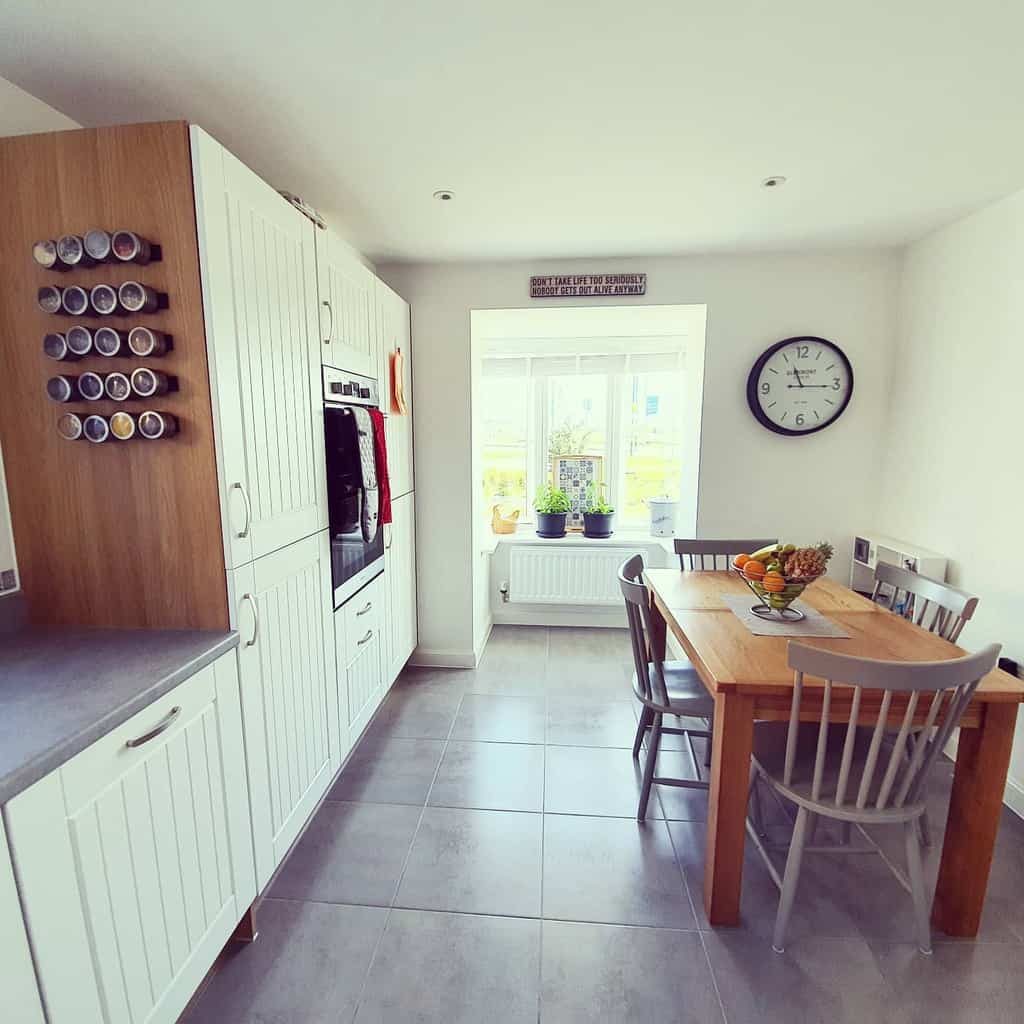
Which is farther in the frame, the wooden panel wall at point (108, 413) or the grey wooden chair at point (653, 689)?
the grey wooden chair at point (653, 689)

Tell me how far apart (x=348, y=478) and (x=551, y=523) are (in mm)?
2002

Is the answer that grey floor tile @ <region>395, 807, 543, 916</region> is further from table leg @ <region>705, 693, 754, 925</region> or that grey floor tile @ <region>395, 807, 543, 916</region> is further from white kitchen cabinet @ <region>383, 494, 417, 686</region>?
white kitchen cabinet @ <region>383, 494, 417, 686</region>

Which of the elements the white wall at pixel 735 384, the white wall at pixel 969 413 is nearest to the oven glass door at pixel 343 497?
the white wall at pixel 735 384

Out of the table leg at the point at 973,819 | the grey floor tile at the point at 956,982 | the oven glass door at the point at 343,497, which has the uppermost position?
the oven glass door at the point at 343,497

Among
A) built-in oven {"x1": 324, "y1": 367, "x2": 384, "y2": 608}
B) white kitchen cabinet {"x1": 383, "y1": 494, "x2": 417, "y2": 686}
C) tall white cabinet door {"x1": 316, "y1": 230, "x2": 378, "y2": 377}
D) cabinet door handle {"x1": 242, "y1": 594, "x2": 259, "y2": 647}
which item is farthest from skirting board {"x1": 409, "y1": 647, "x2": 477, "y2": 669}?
cabinet door handle {"x1": 242, "y1": 594, "x2": 259, "y2": 647}

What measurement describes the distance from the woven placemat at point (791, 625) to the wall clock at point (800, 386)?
126cm

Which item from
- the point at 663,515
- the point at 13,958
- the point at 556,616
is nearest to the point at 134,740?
the point at 13,958

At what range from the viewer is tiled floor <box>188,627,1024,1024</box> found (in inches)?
53.1

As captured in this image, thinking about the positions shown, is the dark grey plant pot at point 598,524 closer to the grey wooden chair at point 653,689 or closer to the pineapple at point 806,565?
the grey wooden chair at point 653,689

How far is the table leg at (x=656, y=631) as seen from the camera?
193 centimetres

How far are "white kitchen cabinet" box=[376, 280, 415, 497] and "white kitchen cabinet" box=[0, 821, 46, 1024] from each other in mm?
1932

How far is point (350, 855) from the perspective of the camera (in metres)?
1.82

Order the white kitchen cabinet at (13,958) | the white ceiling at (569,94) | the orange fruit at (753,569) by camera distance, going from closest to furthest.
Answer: the white kitchen cabinet at (13,958)
the white ceiling at (569,94)
the orange fruit at (753,569)

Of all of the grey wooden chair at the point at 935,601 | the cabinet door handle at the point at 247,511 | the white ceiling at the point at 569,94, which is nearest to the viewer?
the white ceiling at the point at 569,94
